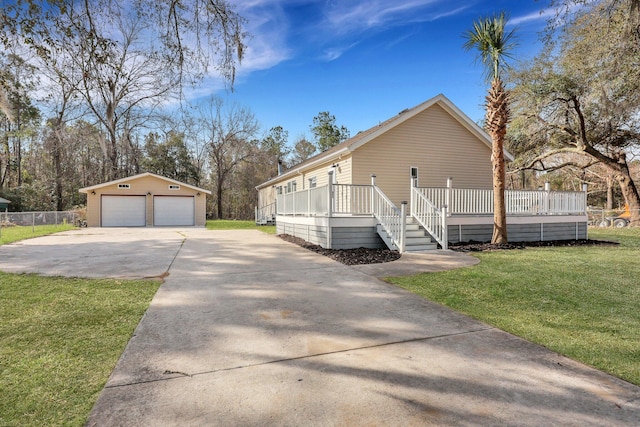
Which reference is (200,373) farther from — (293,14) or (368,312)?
(293,14)

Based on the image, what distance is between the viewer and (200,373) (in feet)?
8.52

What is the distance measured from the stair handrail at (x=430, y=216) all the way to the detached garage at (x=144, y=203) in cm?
1808

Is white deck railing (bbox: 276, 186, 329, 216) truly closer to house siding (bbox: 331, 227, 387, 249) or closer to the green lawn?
house siding (bbox: 331, 227, 387, 249)

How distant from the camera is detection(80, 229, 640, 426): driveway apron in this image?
2.06m

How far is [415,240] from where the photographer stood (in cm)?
889

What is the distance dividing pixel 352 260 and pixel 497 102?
6.36m

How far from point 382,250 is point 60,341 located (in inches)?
283

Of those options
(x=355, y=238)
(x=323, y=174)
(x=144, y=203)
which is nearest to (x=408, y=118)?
(x=323, y=174)

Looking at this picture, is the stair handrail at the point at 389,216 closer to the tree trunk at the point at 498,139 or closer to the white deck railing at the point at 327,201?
the white deck railing at the point at 327,201

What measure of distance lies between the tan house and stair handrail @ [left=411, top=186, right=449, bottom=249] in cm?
3

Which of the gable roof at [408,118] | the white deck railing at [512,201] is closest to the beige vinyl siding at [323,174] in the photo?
Result: the gable roof at [408,118]

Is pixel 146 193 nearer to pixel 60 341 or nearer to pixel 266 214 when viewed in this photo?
pixel 266 214

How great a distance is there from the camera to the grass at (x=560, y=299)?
3080 mm

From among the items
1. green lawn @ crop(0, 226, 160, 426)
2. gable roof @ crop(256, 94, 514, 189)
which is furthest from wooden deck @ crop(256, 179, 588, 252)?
green lawn @ crop(0, 226, 160, 426)
